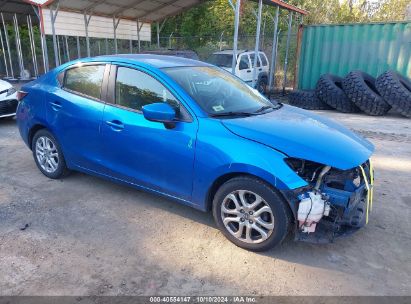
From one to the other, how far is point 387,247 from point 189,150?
205 cm

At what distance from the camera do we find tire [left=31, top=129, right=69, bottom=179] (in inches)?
178

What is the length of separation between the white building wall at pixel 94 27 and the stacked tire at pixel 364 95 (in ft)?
29.9

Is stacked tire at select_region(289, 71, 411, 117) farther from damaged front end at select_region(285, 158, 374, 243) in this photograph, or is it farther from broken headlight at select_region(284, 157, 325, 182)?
broken headlight at select_region(284, 157, 325, 182)

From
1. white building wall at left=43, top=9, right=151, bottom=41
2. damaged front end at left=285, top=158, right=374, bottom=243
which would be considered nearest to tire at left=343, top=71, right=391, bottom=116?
damaged front end at left=285, top=158, right=374, bottom=243

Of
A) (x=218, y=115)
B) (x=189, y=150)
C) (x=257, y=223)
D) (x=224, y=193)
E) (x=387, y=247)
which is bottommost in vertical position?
(x=387, y=247)

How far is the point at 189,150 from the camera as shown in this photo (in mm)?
3266

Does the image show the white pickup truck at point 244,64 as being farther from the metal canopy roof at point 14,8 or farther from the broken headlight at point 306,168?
the metal canopy roof at point 14,8

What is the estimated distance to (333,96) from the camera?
10.1 m

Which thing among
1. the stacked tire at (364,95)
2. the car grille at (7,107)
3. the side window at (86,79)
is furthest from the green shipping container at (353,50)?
the side window at (86,79)

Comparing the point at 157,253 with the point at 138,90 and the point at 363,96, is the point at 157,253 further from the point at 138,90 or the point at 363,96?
the point at 363,96

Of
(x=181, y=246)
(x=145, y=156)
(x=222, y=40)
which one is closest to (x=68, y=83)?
(x=145, y=156)

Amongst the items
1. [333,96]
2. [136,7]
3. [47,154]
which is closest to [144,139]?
[47,154]

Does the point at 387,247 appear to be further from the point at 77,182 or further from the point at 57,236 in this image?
the point at 77,182

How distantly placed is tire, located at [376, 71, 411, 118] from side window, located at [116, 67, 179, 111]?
7770mm
